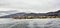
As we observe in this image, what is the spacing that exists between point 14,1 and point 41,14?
0.35m

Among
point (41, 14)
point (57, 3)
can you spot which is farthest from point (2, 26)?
point (57, 3)

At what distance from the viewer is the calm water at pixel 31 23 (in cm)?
97

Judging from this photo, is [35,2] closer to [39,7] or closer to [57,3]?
[39,7]

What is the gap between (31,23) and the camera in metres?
0.98

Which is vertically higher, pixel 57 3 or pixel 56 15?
pixel 57 3

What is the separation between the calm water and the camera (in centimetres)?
97

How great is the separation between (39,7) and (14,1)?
1.00 feet

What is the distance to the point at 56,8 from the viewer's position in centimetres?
100

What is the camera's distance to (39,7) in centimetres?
102

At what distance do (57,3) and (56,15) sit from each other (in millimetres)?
161

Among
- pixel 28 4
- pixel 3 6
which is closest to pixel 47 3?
pixel 28 4

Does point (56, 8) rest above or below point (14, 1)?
below

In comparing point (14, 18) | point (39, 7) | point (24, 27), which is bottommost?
point (24, 27)

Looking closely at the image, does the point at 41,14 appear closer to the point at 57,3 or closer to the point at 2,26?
the point at 57,3
